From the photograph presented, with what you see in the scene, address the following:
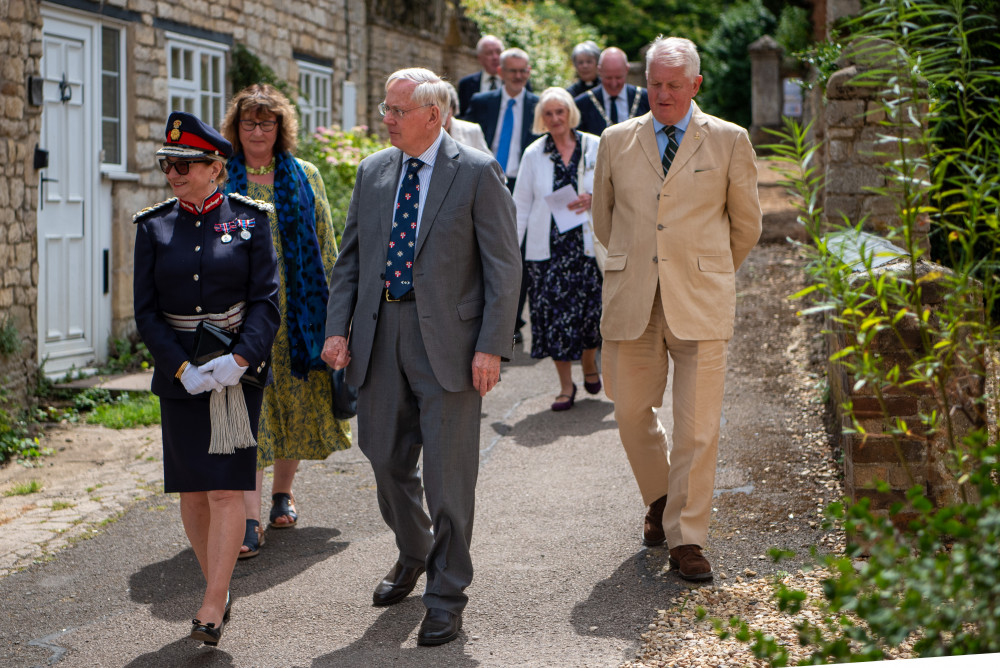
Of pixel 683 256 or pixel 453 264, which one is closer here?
pixel 453 264

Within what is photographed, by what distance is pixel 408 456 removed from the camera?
14.5 feet

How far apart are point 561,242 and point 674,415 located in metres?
3.22

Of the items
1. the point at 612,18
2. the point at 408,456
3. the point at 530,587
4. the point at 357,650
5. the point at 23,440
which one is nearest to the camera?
the point at 357,650

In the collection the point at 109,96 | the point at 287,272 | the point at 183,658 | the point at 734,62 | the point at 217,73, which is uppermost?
the point at 734,62

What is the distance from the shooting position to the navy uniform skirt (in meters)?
4.19

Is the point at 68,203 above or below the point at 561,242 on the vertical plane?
above

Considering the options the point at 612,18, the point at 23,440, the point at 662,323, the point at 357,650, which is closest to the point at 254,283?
the point at 357,650

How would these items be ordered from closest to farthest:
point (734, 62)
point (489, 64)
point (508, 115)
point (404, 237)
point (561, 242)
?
point (404, 237), point (561, 242), point (508, 115), point (489, 64), point (734, 62)

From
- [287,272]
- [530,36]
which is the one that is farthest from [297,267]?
[530,36]

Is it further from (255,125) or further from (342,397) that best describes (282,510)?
(255,125)

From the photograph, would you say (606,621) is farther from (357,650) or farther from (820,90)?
(820,90)

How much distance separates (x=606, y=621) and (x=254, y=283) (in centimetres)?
→ 189

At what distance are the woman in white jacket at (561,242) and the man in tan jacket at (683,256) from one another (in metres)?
2.69

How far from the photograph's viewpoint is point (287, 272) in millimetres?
5305
